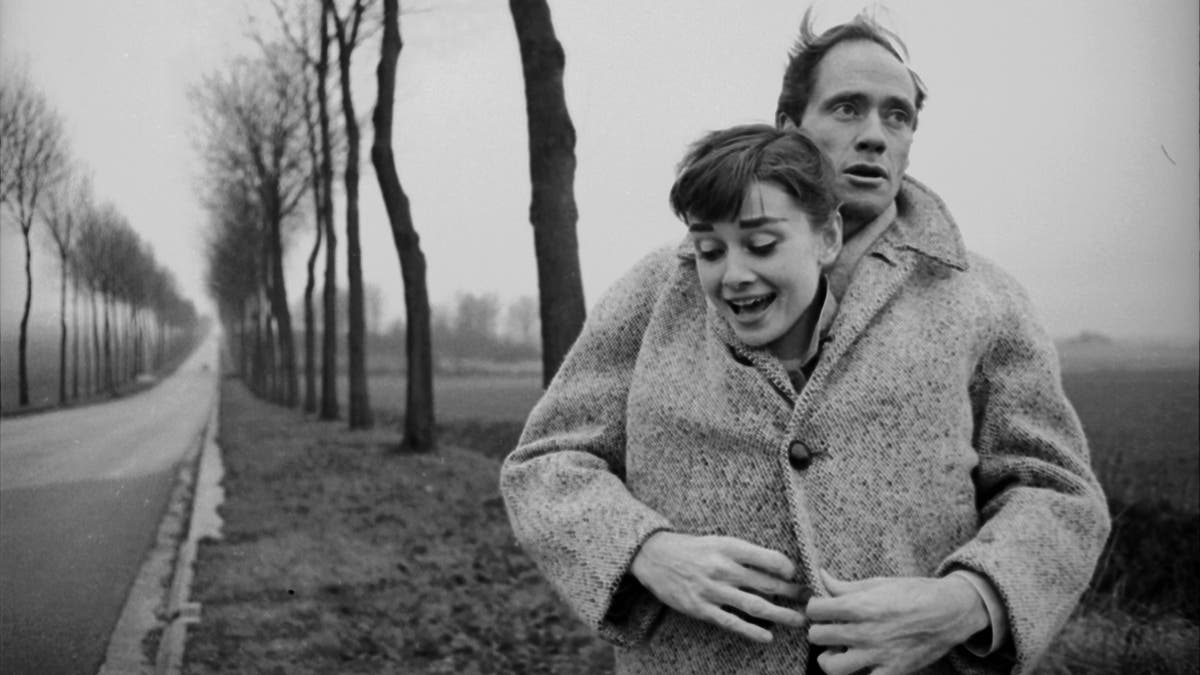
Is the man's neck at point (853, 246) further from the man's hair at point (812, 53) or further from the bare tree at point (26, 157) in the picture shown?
the bare tree at point (26, 157)

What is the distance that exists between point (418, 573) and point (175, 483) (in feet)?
17.5

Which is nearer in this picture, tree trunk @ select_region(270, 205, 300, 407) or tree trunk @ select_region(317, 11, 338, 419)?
tree trunk @ select_region(317, 11, 338, 419)

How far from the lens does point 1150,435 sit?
5723mm

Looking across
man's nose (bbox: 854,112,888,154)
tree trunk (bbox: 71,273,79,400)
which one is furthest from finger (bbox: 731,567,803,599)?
tree trunk (bbox: 71,273,79,400)

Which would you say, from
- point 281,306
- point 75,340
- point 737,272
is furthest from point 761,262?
point 281,306

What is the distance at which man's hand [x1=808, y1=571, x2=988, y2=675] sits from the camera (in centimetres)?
169

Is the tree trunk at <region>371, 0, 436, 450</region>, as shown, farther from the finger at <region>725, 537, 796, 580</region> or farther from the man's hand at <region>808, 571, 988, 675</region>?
the man's hand at <region>808, 571, 988, 675</region>

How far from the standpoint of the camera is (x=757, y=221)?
179cm

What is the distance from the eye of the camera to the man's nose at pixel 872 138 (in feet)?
6.83

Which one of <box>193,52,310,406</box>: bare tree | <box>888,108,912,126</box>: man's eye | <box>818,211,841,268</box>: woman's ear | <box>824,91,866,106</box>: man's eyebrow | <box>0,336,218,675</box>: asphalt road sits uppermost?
<box>193,52,310,406</box>: bare tree

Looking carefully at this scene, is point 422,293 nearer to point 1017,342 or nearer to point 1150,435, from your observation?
point 1150,435

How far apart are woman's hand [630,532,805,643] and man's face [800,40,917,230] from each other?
0.76 meters

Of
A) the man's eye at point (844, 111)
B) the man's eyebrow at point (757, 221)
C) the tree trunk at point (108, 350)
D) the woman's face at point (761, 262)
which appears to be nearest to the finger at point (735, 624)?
the woman's face at point (761, 262)

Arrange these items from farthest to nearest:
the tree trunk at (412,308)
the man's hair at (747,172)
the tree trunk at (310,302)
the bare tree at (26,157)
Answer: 1. the tree trunk at (310,302)
2. the tree trunk at (412,308)
3. the bare tree at (26,157)
4. the man's hair at (747,172)
